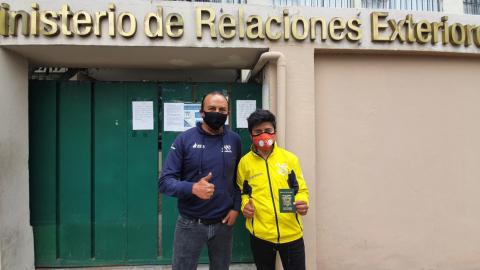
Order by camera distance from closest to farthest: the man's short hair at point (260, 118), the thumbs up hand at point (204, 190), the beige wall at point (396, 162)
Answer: the thumbs up hand at point (204, 190) < the man's short hair at point (260, 118) < the beige wall at point (396, 162)

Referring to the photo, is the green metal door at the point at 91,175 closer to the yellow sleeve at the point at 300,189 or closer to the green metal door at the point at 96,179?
A: the green metal door at the point at 96,179

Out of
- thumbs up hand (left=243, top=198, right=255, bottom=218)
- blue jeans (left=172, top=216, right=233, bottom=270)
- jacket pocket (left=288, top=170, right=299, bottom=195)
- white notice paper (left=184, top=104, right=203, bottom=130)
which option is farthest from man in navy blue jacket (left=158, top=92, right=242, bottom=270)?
white notice paper (left=184, top=104, right=203, bottom=130)

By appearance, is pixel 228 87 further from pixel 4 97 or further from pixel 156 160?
pixel 4 97

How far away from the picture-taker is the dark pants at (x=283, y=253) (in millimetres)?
2209

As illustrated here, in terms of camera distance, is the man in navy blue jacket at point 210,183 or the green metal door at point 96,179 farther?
the green metal door at point 96,179

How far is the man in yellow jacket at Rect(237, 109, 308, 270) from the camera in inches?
84.7

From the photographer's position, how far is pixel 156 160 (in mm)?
3453

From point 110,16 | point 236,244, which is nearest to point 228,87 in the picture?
point 110,16

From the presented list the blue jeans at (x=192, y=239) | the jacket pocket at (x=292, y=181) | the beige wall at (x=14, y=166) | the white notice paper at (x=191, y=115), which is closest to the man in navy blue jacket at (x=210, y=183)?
the blue jeans at (x=192, y=239)

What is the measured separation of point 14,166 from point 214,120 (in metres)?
2.64

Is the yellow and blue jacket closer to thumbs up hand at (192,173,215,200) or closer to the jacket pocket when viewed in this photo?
the jacket pocket

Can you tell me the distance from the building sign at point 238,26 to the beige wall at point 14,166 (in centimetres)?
51

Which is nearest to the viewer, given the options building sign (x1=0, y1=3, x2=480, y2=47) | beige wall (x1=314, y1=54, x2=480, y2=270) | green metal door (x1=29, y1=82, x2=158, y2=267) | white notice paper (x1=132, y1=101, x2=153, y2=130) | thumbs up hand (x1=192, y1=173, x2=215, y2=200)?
thumbs up hand (x1=192, y1=173, x2=215, y2=200)

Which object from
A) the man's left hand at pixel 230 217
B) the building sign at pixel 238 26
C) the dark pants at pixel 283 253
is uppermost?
the building sign at pixel 238 26
